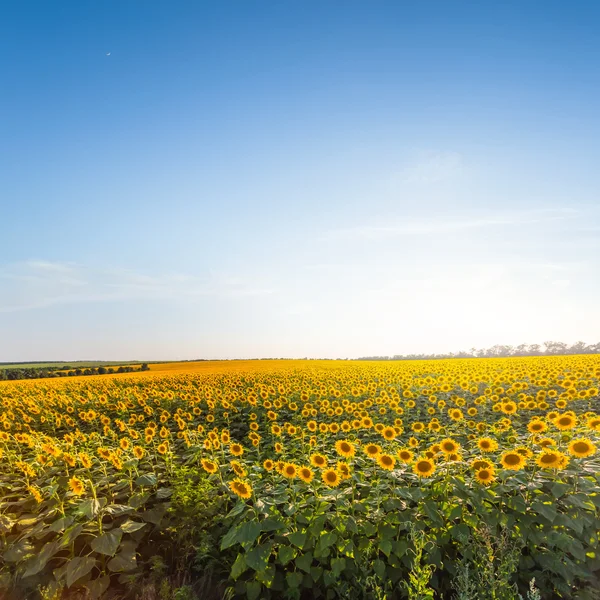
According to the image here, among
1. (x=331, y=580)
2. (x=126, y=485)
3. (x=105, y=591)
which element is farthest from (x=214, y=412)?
(x=331, y=580)

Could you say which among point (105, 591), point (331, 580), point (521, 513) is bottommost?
point (105, 591)

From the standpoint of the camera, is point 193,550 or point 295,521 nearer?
point 295,521

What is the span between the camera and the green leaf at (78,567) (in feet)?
15.4

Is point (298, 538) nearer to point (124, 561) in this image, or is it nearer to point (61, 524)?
point (124, 561)

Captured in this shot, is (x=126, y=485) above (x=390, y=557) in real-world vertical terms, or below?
above

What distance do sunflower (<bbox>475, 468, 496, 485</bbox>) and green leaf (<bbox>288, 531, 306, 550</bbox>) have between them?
2346 mm

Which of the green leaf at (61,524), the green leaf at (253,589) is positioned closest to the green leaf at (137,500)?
the green leaf at (61,524)

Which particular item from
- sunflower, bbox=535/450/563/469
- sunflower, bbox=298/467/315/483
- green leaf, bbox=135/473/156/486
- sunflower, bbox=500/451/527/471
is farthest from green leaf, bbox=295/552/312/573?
sunflower, bbox=535/450/563/469

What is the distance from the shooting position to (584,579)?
15.7ft

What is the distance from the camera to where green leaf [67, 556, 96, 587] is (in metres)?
4.70

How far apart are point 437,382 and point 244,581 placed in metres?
13.3

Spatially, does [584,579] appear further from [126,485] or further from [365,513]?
[126,485]

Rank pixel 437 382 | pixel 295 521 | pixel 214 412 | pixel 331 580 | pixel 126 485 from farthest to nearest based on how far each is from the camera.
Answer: pixel 437 382 < pixel 214 412 < pixel 126 485 < pixel 295 521 < pixel 331 580

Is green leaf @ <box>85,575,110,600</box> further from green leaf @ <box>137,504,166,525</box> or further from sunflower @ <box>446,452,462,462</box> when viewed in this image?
sunflower @ <box>446,452,462,462</box>
